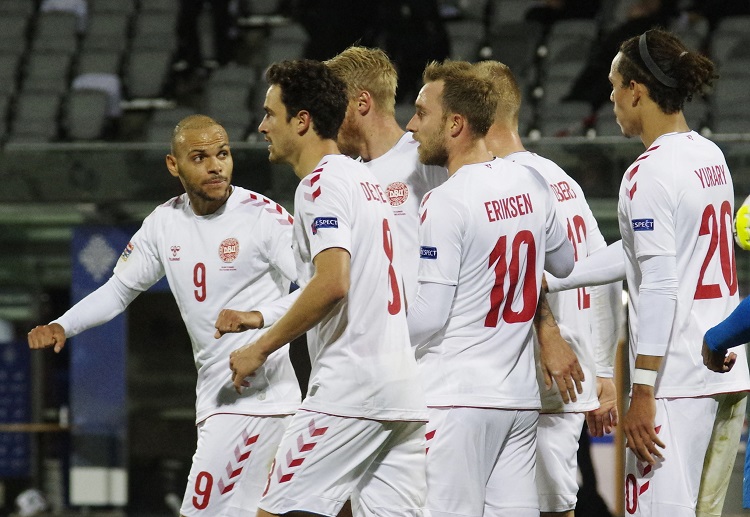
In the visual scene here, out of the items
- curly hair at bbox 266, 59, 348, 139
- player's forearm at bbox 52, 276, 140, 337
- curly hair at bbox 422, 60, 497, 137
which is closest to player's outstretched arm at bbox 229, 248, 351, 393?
curly hair at bbox 266, 59, 348, 139

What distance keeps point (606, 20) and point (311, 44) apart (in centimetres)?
276

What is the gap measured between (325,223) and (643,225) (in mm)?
902

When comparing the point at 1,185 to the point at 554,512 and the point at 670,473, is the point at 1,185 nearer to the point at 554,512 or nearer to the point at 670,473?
the point at 554,512

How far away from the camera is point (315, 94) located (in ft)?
12.5

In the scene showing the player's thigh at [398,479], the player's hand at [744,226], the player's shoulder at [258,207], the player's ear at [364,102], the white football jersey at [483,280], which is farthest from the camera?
the player's ear at [364,102]

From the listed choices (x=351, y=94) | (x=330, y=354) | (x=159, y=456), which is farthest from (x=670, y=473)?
(x=159, y=456)

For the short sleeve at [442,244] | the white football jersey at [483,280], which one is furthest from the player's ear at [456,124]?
the short sleeve at [442,244]

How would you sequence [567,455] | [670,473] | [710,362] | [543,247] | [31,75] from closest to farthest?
[710,362] → [670,473] → [543,247] → [567,455] → [31,75]

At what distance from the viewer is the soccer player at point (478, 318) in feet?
11.9

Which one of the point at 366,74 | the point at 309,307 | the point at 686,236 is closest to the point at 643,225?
the point at 686,236

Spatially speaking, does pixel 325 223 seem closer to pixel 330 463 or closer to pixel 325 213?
pixel 325 213

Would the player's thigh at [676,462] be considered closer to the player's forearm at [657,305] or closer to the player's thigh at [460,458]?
the player's forearm at [657,305]

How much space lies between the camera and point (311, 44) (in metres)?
11.2

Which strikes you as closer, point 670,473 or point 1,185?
point 670,473
